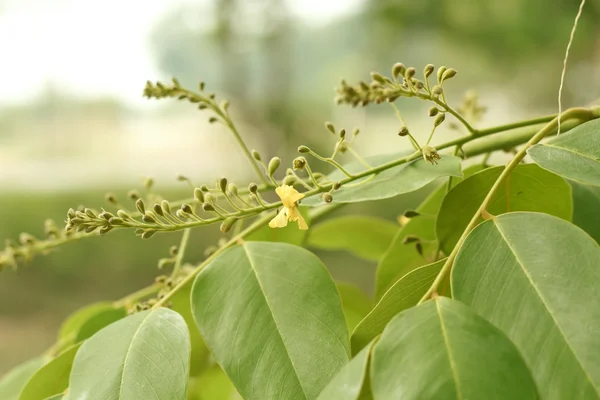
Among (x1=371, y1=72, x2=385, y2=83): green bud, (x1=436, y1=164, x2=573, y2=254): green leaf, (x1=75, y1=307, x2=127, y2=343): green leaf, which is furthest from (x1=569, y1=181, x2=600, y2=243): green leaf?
(x1=75, y1=307, x2=127, y2=343): green leaf

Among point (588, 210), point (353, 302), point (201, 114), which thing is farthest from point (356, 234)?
point (201, 114)

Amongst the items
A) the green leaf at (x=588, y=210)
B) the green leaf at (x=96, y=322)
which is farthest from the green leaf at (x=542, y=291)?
the green leaf at (x=96, y=322)

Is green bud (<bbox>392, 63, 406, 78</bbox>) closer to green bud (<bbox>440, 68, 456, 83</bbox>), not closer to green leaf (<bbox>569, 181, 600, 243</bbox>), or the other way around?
green bud (<bbox>440, 68, 456, 83</bbox>)

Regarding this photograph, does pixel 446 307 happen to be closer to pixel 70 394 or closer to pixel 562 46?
pixel 70 394

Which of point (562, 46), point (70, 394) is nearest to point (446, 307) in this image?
point (70, 394)

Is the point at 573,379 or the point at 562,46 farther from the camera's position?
the point at 562,46

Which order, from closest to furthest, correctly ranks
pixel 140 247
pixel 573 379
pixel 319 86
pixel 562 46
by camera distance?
pixel 573 379 → pixel 562 46 → pixel 140 247 → pixel 319 86

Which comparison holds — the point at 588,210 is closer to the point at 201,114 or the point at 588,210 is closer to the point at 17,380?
the point at 17,380
